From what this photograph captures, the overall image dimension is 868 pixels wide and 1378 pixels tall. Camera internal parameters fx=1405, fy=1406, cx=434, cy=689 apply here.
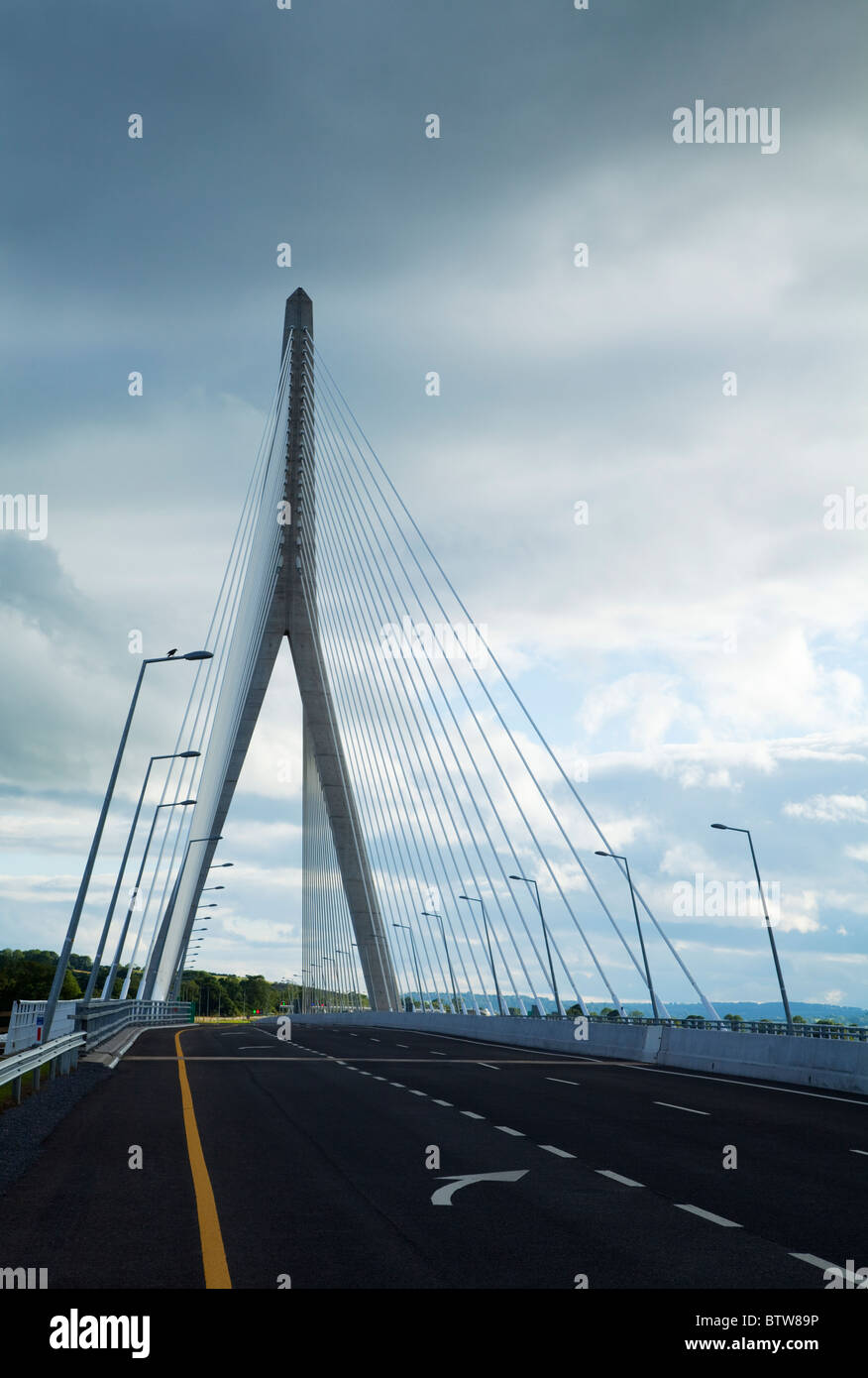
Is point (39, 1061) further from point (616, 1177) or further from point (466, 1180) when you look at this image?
point (616, 1177)

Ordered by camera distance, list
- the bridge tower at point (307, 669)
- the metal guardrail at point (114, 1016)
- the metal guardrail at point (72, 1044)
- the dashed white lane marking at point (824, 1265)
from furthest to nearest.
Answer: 1. the bridge tower at point (307, 669)
2. the metal guardrail at point (114, 1016)
3. the metal guardrail at point (72, 1044)
4. the dashed white lane marking at point (824, 1265)

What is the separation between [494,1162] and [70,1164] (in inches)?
145

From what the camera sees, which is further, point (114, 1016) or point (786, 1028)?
point (786, 1028)

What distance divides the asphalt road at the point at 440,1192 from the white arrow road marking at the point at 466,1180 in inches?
1.9

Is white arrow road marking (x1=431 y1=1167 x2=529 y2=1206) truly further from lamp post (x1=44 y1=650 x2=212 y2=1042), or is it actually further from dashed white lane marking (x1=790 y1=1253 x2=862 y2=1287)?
lamp post (x1=44 y1=650 x2=212 y2=1042)

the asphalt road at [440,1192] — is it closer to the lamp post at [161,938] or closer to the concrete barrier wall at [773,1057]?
the concrete barrier wall at [773,1057]

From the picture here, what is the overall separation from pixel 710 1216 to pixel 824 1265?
1883 millimetres

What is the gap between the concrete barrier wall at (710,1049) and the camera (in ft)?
79.7

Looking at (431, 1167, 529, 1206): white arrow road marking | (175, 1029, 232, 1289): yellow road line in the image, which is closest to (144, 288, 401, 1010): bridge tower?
(175, 1029, 232, 1289): yellow road line

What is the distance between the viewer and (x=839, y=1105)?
20266 mm

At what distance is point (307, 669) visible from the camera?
54812mm

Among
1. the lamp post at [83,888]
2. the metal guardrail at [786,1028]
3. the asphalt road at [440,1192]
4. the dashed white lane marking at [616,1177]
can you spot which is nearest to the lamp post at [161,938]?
the metal guardrail at [786,1028]

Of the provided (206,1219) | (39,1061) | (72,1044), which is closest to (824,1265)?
(206,1219)
